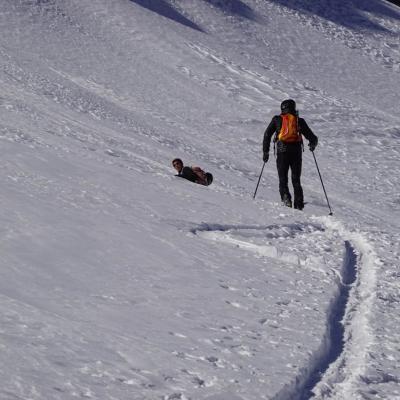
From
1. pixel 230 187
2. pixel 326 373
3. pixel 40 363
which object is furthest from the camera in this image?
pixel 230 187

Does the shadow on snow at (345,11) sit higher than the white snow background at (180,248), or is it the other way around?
the shadow on snow at (345,11)

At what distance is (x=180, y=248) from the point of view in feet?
20.0

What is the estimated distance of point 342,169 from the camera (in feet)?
48.9

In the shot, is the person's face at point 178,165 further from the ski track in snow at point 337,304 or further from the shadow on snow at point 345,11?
the shadow on snow at point 345,11

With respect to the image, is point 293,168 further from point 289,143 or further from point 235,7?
point 235,7

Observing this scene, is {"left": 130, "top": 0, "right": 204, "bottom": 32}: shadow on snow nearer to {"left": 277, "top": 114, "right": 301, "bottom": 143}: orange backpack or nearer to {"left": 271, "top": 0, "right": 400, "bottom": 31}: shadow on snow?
{"left": 271, "top": 0, "right": 400, "bottom": 31}: shadow on snow

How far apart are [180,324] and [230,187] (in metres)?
6.72

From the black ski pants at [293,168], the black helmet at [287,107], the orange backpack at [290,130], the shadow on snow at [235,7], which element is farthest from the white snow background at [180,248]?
the shadow on snow at [235,7]

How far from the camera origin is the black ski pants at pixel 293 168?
1007 cm

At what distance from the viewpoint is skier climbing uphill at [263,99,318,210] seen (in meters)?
9.98

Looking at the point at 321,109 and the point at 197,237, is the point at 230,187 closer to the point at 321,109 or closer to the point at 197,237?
the point at 197,237

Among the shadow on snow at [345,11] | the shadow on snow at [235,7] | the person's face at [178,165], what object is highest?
the shadow on snow at [345,11]

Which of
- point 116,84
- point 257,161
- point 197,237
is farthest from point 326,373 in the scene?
point 116,84

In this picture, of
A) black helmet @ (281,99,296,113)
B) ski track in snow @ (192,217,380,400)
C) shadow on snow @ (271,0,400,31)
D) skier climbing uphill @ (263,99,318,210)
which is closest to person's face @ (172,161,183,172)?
skier climbing uphill @ (263,99,318,210)
